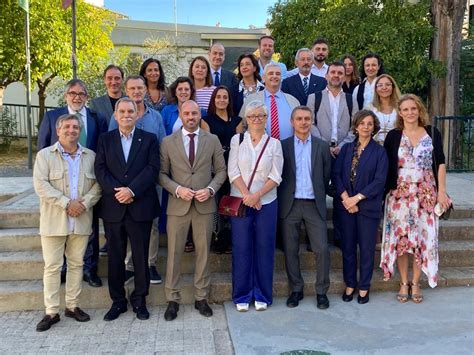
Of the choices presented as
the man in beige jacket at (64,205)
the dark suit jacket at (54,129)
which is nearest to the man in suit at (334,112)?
the dark suit jacket at (54,129)

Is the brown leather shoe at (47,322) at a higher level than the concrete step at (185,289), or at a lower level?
lower

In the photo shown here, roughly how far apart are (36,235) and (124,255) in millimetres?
1685

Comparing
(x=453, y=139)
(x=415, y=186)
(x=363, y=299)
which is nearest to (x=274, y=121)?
(x=415, y=186)

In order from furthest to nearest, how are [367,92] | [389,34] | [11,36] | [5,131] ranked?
1. [5,131]
2. [11,36]
3. [389,34]
4. [367,92]

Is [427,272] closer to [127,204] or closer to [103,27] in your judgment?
[127,204]

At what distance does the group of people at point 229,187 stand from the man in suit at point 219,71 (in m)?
0.90

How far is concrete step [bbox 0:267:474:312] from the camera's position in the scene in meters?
4.90

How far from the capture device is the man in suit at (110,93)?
5.14m

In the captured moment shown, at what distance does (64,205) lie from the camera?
14.3 feet

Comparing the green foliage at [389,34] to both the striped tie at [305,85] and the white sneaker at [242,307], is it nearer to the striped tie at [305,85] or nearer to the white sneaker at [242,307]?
the striped tie at [305,85]

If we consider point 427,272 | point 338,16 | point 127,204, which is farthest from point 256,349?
point 338,16

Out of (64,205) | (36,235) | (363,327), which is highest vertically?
(64,205)

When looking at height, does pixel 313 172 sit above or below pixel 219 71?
below

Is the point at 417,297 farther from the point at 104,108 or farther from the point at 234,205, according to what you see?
the point at 104,108
